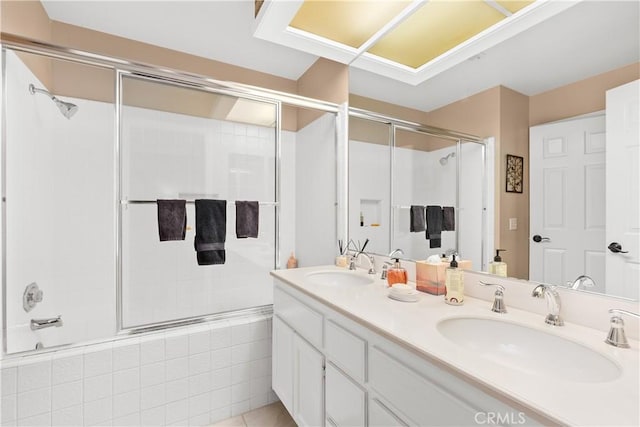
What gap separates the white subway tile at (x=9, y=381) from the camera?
3.98 feet

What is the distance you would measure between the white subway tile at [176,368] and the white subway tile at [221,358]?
137mm

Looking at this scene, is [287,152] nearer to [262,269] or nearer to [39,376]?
[262,269]

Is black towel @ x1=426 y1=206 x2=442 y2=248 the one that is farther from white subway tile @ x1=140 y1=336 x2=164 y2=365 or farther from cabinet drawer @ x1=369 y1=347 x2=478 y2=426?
white subway tile @ x1=140 y1=336 x2=164 y2=365

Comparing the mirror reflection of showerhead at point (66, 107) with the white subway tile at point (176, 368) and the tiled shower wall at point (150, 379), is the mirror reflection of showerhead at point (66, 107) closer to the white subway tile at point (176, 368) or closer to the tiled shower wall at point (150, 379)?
the tiled shower wall at point (150, 379)

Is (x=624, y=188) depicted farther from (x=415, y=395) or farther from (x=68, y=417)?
(x=68, y=417)

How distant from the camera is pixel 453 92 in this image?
4.27 feet

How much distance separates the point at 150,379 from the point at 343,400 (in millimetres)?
1085


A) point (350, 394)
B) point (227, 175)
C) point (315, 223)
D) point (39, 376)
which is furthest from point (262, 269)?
point (350, 394)

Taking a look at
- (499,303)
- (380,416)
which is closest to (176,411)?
(380,416)

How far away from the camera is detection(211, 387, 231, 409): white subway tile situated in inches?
64.7

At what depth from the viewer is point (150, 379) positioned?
4.90 feet

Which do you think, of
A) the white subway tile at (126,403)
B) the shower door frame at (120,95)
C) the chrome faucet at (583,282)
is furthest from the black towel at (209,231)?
the chrome faucet at (583,282)

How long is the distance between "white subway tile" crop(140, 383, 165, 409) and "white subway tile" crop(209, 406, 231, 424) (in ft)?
0.96

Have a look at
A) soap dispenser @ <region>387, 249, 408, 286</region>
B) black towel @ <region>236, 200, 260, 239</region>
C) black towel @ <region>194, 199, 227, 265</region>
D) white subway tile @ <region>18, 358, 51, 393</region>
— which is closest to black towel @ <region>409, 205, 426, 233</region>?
soap dispenser @ <region>387, 249, 408, 286</region>
